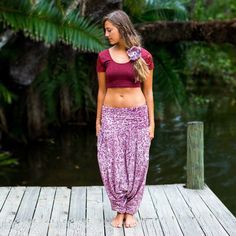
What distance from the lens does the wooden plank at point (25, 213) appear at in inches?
182

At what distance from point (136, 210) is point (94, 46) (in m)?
2.84

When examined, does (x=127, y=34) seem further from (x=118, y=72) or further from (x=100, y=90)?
(x=100, y=90)

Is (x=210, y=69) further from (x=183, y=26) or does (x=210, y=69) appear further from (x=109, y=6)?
(x=109, y=6)

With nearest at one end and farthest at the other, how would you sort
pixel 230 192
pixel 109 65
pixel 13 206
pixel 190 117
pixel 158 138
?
pixel 109 65
pixel 13 206
pixel 230 192
pixel 158 138
pixel 190 117

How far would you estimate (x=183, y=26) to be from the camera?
9344mm

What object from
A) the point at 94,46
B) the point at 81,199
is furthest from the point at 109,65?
the point at 94,46

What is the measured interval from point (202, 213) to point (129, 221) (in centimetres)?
72

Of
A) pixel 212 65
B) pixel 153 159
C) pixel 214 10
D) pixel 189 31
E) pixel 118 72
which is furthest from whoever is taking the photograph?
pixel 212 65

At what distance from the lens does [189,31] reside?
30.6ft

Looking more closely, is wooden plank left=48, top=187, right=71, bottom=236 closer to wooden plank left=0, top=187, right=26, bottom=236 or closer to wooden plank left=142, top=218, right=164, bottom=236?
wooden plank left=0, top=187, right=26, bottom=236

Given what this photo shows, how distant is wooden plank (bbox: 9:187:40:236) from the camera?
4.62 meters

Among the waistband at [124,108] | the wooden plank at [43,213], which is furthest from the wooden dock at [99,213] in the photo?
the waistband at [124,108]

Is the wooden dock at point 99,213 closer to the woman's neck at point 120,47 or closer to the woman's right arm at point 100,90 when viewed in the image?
the woman's right arm at point 100,90

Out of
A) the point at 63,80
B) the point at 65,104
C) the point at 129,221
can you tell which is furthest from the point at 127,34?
the point at 65,104
